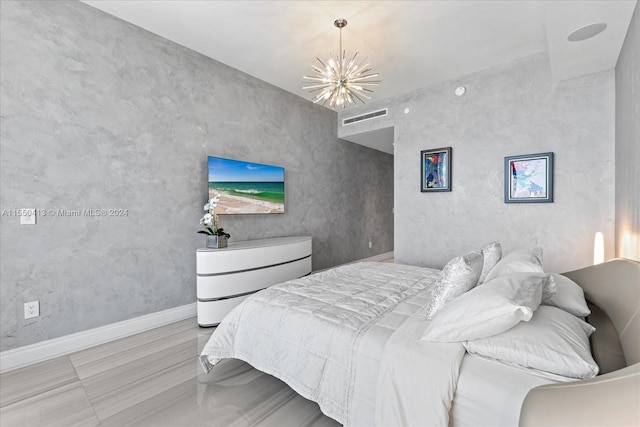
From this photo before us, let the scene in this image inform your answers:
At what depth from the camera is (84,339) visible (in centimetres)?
246

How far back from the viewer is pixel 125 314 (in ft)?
8.93

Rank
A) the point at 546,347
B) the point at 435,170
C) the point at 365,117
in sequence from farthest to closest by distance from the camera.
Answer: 1. the point at 365,117
2. the point at 435,170
3. the point at 546,347

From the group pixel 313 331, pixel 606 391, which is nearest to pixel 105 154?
pixel 313 331

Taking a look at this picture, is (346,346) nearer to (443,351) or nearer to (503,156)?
(443,351)

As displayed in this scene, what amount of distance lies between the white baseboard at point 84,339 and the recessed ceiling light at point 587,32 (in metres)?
4.38

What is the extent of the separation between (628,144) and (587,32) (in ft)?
3.10

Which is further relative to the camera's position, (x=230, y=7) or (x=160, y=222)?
(x=160, y=222)

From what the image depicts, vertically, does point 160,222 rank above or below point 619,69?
below

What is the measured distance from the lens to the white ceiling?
243 cm

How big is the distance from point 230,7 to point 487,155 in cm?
323

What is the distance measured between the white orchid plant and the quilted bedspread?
4.21 ft

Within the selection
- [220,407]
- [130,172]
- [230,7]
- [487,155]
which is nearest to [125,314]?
[130,172]

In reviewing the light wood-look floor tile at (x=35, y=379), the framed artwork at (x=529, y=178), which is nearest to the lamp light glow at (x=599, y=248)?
the framed artwork at (x=529, y=178)

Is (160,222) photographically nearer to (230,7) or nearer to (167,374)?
(167,374)
